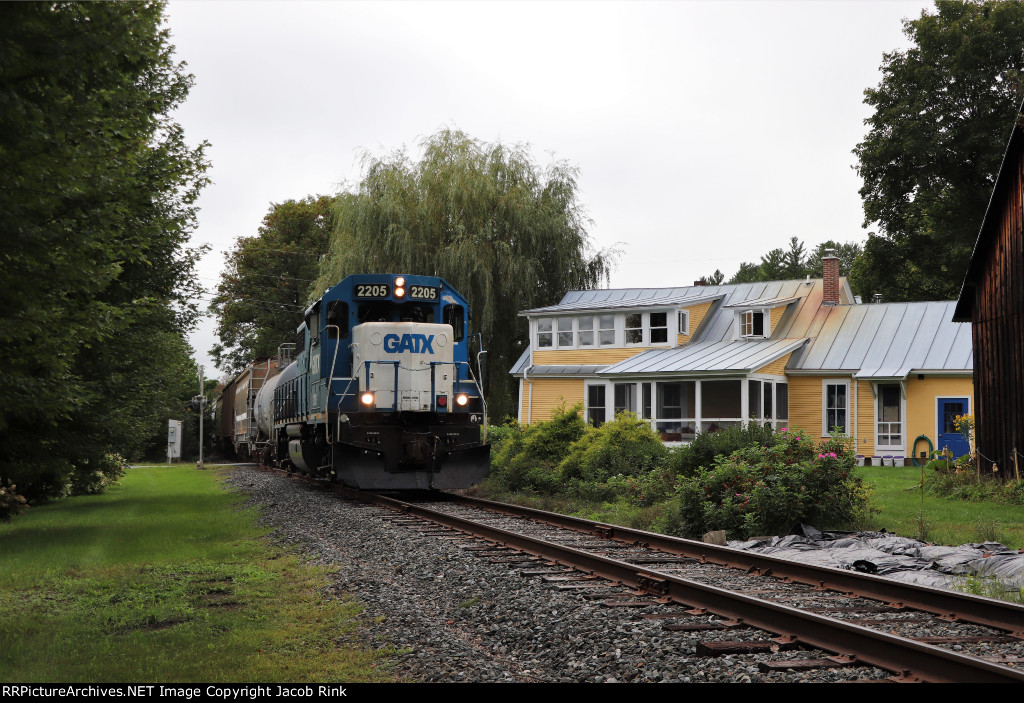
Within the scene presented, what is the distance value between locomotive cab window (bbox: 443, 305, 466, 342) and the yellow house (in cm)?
1277

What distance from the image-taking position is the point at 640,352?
3506cm

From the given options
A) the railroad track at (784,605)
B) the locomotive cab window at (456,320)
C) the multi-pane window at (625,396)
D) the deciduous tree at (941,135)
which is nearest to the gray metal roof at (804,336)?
the multi-pane window at (625,396)

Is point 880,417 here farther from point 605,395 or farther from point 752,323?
point 605,395

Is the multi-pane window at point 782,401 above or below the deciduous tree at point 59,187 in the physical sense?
below

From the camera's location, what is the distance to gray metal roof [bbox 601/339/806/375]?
3030 centimetres

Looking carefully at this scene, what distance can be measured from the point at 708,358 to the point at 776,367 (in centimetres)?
237

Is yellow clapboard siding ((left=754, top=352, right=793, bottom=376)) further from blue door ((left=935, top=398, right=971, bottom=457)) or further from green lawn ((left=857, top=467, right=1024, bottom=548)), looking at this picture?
green lawn ((left=857, top=467, right=1024, bottom=548))

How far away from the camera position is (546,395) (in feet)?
120

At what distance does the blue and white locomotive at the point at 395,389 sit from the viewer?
16.6 m

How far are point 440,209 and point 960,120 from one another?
22.8 metres

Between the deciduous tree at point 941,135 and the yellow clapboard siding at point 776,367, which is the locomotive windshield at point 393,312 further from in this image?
the deciduous tree at point 941,135

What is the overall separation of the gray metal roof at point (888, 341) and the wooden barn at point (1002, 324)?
10357mm

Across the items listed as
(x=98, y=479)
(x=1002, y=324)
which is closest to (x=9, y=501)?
(x=98, y=479)

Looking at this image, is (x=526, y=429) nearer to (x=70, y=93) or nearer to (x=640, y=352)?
(x=640, y=352)
